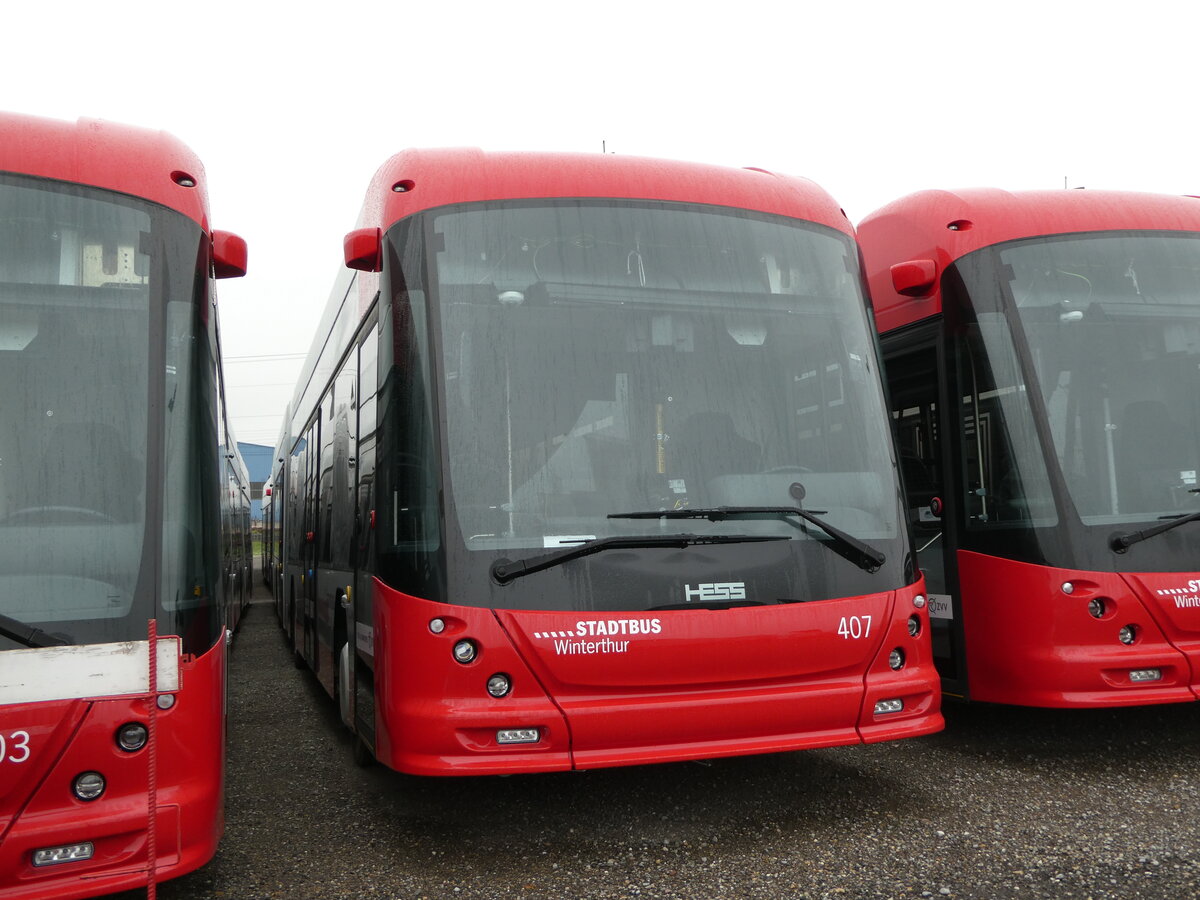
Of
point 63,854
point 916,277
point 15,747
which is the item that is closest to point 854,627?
point 916,277

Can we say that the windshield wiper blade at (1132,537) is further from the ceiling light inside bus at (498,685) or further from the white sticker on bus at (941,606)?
the ceiling light inside bus at (498,685)

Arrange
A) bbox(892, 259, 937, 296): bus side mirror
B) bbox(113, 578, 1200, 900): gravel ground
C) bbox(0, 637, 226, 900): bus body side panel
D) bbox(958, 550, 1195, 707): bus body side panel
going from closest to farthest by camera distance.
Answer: bbox(0, 637, 226, 900): bus body side panel, bbox(113, 578, 1200, 900): gravel ground, bbox(958, 550, 1195, 707): bus body side panel, bbox(892, 259, 937, 296): bus side mirror

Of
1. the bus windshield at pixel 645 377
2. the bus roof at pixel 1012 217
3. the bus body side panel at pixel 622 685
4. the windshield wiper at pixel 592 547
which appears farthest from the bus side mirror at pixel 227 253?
the bus roof at pixel 1012 217

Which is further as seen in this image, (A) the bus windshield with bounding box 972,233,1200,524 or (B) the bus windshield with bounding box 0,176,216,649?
(A) the bus windshield with bounding box 972,233,1200,524

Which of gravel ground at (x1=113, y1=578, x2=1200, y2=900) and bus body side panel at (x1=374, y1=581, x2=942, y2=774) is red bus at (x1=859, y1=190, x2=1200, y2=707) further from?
bus body side panel at (x1=374, y1=581, x2=942, y2=774)

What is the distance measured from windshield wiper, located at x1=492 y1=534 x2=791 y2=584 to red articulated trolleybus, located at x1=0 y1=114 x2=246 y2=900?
1.16 meters

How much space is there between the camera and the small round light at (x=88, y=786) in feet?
11.5

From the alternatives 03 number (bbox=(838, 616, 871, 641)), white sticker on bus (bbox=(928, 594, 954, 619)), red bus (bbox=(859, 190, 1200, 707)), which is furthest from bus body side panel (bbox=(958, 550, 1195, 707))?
03 number (bbox=(838, 616, 871, 641))

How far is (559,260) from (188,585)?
2.13 m

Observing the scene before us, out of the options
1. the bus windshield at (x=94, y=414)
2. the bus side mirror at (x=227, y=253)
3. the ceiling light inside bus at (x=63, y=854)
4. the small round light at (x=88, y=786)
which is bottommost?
the ceiling light inside bus at (x=63, y=854)

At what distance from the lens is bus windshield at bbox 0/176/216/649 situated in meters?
3.64

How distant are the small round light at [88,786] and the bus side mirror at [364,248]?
253 centimetres

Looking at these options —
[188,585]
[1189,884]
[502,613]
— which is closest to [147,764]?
[188,585]

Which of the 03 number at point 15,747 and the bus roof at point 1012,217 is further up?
the bus roof at point 1012,217
